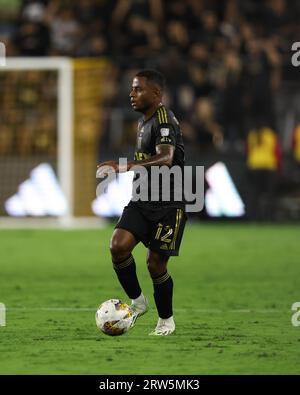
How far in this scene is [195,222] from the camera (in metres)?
20.3

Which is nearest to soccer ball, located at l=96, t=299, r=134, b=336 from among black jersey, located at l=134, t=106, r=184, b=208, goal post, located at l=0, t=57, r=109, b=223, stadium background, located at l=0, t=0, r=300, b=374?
black jersey, located at l=134, t=106, r=184, b=208

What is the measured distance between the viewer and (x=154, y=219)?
8.48 m

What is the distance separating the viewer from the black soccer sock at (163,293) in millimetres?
8508

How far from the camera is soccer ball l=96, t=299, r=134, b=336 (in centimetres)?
836

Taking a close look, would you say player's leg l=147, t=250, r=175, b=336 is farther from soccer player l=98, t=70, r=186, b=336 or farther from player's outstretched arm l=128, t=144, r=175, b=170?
player's outstretched arm l=128, t=144, r=175, b=170

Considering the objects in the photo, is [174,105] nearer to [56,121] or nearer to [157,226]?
[56,121]

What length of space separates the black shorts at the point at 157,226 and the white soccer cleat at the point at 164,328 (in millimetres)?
536

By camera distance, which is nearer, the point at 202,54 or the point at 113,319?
the point at 113,319

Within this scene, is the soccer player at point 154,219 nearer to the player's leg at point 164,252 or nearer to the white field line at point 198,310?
the player's leg at point 164,252

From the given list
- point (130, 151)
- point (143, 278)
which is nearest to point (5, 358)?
point (143, 278)

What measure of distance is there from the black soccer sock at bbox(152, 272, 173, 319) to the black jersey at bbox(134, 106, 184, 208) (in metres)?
0.56

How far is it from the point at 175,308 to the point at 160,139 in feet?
7.82

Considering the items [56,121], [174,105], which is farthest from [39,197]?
[174,105]

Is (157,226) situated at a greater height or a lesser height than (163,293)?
greater
